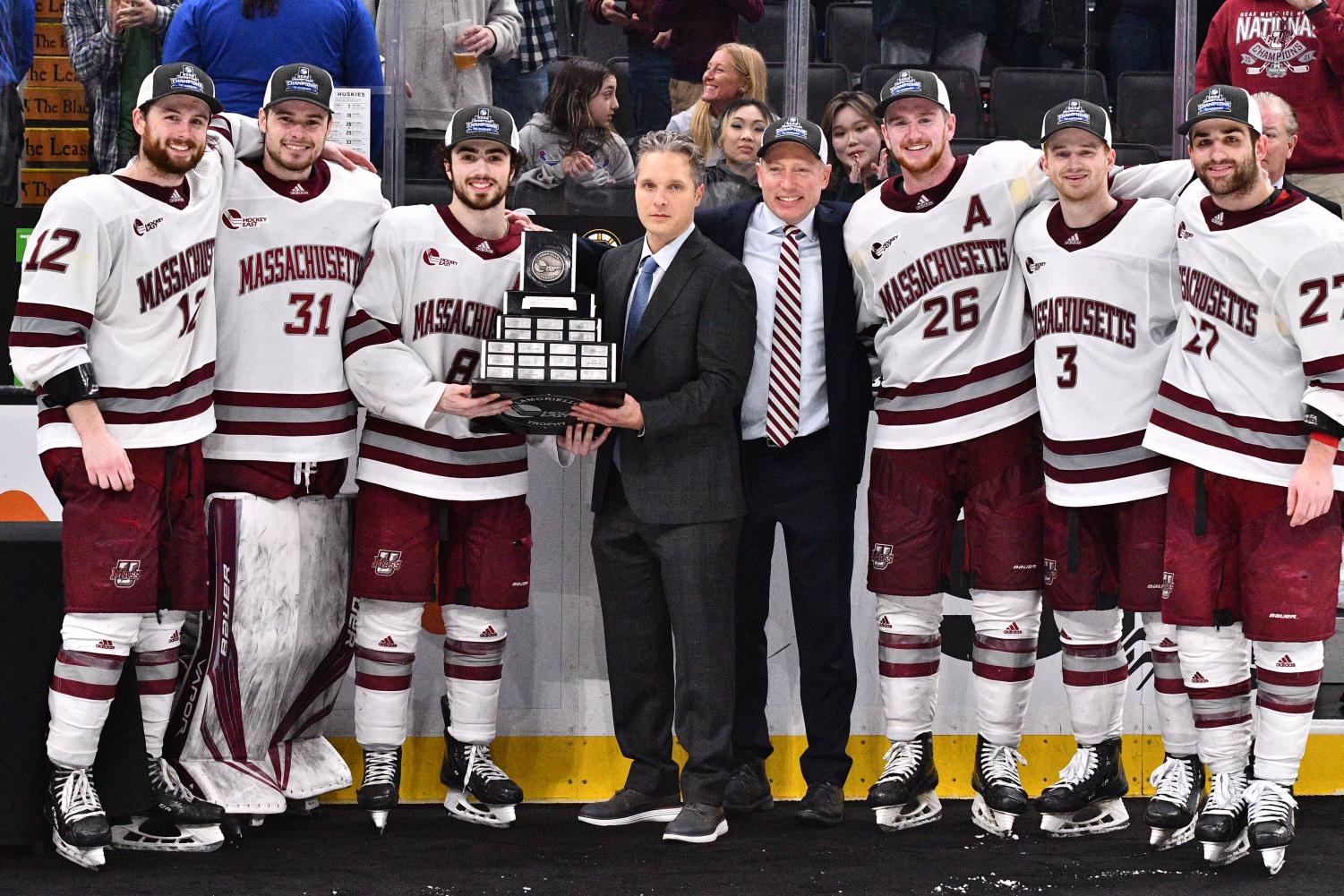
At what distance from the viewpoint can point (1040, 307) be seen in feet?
12.1

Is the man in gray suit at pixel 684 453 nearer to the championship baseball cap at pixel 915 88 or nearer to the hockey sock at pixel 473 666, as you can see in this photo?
the hockey sock at pixel 473 666

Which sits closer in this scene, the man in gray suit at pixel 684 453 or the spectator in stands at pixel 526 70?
the man in gray suit at pixel 684 453

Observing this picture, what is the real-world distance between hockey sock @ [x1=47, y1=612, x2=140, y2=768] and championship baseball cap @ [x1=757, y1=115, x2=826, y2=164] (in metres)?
1.95

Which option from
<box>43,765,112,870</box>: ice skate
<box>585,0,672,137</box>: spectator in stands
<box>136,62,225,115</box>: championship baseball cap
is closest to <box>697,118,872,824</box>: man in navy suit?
<box>585,0,672,137</box>: spectator in stands

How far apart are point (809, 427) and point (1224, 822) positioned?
136 cm

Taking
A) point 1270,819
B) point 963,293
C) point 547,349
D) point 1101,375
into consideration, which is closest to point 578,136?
point 547,349

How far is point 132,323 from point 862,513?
6.77 ft

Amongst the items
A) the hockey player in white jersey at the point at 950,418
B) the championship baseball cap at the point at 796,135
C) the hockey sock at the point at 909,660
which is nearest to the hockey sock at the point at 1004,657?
the hockey player in white jersey at the point at 950,418

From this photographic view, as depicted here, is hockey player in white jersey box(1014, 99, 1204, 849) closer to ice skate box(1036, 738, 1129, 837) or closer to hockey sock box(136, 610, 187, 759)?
ice skate box(1036, 738, 1129, 837)

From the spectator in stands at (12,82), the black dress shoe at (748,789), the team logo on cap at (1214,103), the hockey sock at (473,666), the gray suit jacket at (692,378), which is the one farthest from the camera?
the spectator in stands at (12,82)

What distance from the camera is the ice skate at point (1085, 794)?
380 centimetres

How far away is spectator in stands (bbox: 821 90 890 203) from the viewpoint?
4484 mm

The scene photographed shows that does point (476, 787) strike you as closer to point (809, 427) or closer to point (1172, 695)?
point (809, 427)

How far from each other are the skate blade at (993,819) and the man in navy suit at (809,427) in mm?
347
